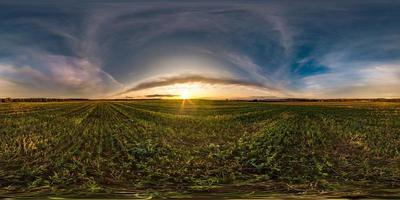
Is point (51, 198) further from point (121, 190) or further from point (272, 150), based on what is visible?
point (272, 150)

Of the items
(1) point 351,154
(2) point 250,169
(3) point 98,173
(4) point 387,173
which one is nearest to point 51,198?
(3) point 98,173

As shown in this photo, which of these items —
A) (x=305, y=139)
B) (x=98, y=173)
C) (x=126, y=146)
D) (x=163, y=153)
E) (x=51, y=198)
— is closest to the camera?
(x=51, y=198)

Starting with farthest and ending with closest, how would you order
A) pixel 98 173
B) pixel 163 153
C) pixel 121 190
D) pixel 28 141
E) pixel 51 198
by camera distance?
1. pixel 28 141
2. pixel 163 153
3. pixel 98 173
4. pixel 121 190
5. pixel 51 198

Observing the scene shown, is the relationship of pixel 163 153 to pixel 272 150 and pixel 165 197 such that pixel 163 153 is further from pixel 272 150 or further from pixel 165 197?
pixel 165 197

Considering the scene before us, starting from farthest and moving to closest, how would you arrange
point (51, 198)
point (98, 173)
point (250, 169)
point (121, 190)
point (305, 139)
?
point (305, 139)
point (250, 169)
point (98, 173)
point (121, 190)
point (51, 198)

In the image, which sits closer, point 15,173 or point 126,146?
point 15,173

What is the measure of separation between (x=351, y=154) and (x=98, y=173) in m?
8.51

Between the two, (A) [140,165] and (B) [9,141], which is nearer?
(A) [140,165]

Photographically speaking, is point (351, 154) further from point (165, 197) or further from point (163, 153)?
point (165, 197)

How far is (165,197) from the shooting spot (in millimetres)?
6934


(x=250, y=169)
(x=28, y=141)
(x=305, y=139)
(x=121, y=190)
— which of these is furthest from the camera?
(x=305, y=139)

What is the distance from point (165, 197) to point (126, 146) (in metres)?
8.36

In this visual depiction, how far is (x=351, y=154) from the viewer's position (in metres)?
13.7

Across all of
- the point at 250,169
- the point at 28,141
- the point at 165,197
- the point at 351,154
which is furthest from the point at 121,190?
the point at 28,141
